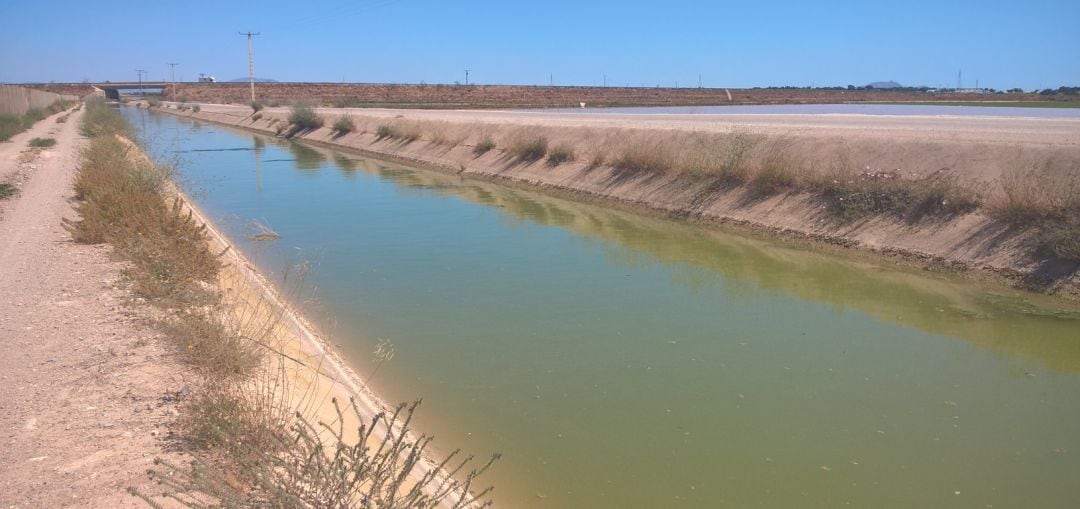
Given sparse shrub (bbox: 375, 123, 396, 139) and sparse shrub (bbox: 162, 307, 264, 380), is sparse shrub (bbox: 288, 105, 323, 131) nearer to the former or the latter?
sparse shrub (bbox: 375, 123, 396, 139)

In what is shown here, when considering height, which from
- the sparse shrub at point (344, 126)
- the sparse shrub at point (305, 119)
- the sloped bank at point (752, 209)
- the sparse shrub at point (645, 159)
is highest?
the sparse shrub at point (305, 119)

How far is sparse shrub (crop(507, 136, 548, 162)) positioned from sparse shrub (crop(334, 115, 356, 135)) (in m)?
20.4

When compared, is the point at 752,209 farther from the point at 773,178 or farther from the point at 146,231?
the point at 146,231

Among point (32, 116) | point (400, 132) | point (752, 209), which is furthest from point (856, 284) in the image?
point (32, 116)

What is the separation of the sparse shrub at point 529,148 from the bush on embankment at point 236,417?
50.1 feet

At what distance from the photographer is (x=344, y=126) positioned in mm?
46844

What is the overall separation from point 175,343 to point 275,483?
3710 millimetres

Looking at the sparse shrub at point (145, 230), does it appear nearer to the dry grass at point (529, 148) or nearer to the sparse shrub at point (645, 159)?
the sparse shrub at point (645, 159)

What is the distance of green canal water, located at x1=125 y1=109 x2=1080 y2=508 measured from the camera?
633cm

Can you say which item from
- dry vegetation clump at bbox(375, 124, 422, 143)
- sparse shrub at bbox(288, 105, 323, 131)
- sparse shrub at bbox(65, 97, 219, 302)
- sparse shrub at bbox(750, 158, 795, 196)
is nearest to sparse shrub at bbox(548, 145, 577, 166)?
sparse shrub at bbox(750, 158, 795, 196)

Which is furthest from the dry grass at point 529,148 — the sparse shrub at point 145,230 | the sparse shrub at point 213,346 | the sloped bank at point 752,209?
the sparse shrub at point 213,346

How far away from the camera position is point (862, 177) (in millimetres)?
16078

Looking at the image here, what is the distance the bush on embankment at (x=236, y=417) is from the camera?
4258 millimetres

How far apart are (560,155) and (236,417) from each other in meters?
21.7
